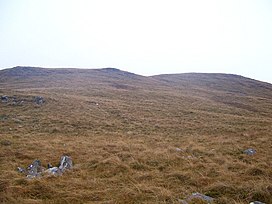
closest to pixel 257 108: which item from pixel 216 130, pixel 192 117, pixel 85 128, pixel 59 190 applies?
pixel 192 117

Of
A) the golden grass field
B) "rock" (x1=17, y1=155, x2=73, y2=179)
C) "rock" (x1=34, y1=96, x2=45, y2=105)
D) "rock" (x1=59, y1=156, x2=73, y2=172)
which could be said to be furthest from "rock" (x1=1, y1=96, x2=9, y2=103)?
"rock" (x1=59, y1=156, x2=73, y2=172)

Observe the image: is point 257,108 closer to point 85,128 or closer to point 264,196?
point 85,128

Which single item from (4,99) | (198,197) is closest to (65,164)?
(198,197)

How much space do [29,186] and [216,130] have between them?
639 inches

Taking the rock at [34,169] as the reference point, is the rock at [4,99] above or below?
above

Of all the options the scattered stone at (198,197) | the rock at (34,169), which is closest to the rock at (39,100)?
the rock at (34,169)

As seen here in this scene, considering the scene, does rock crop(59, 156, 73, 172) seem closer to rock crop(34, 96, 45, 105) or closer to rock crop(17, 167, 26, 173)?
rock crop(17, 167, 26, 173)

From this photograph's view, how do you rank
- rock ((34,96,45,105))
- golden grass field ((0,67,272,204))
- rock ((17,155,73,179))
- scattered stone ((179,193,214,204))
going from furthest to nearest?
1. rock ((34,96,45,105))
2. rock ((17,155,73,179))
3. golden grass field ((0,67,272,204))
4. scattered stone ((179,193,214,204))

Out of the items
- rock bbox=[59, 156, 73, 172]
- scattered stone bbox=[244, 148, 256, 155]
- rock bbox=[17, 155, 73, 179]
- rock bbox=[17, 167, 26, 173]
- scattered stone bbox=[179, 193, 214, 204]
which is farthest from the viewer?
scattered stone bbox=[244, 148, 256, 155]

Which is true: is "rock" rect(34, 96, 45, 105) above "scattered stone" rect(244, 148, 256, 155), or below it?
above

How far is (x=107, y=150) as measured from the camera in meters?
11.5

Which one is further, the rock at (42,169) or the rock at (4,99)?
the rock at (4,99)

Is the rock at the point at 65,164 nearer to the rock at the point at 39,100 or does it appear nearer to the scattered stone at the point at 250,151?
the scattered stone at the point at 250,151

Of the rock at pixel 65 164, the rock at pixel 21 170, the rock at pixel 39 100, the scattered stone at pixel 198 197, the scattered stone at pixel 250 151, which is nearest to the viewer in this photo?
the scattered stone at pixel 198 197
